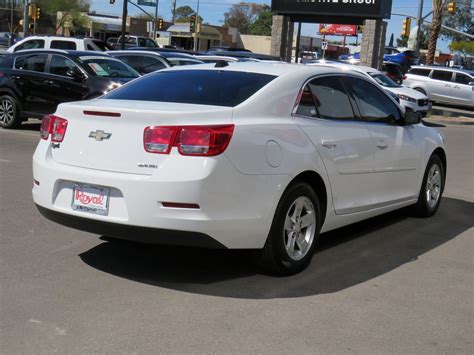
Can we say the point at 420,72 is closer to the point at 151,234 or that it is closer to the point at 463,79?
the point at 463,79

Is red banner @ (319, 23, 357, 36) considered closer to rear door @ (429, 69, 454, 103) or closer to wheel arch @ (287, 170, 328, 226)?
rear door @ (429, 69, 454, 103)

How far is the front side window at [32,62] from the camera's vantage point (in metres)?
13.6

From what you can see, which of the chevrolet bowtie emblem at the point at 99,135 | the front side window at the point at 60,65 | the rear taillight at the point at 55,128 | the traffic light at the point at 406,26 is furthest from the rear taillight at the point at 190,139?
the traffic light at the point at 406,26

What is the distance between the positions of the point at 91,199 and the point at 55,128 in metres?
0.78

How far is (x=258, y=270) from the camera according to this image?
5.18 m

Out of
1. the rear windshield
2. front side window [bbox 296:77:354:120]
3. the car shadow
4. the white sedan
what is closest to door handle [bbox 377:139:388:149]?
the white sedan

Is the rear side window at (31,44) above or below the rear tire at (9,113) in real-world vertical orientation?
above

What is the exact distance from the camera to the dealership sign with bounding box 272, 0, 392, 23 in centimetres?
2697

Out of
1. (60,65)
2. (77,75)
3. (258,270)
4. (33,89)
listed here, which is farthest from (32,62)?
(258,270)

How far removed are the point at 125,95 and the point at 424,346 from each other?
122 inches

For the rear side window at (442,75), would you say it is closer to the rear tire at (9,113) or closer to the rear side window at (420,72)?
the rear side window at (420,72)

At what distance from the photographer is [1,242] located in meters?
5.68

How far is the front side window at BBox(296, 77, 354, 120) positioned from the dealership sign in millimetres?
22355

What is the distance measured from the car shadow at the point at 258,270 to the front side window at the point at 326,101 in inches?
49.3
